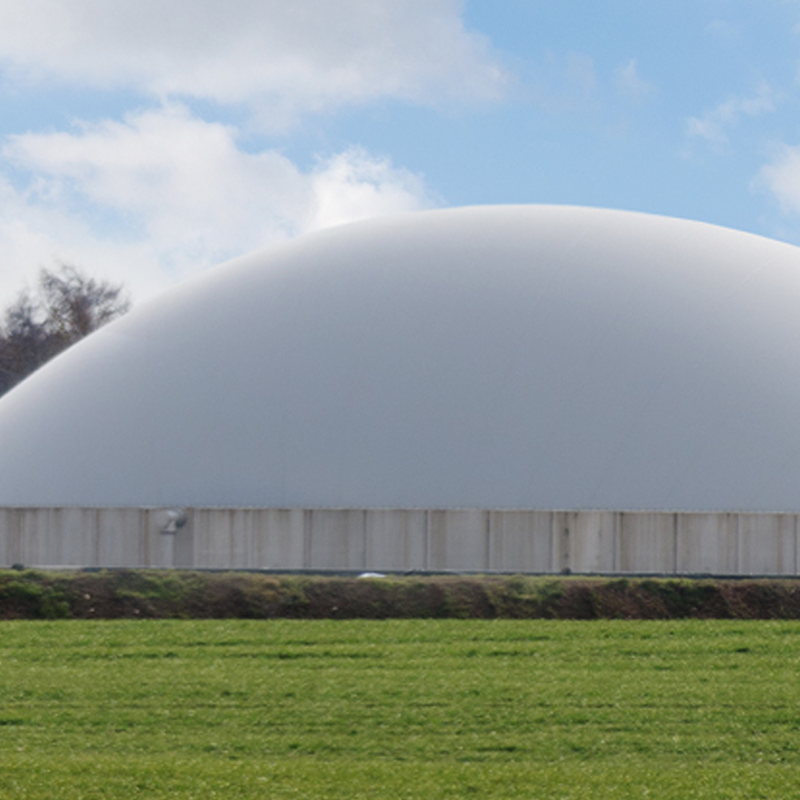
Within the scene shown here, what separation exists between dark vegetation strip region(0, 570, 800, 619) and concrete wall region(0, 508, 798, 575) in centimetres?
460

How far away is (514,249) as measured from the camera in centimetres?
2317

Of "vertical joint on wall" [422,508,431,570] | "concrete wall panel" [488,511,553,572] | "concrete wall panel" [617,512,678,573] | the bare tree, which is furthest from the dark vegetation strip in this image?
the bare tree

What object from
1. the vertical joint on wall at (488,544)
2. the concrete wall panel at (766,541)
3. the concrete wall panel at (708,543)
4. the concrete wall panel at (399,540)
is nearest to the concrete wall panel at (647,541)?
the concrete wall panel at (708,543)

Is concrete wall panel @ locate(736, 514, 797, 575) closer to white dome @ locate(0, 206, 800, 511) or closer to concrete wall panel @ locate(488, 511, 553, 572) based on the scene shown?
white dome @ locate(0, 206, 800, 511)

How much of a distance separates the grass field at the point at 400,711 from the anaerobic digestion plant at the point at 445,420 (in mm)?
6260

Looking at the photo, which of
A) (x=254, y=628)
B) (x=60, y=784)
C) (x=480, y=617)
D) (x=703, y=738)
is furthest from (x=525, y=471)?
(x=60, y=784)

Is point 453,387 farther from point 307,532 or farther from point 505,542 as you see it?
point 307,532

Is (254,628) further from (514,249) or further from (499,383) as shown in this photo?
(514,249)

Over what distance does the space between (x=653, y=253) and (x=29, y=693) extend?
17207mm

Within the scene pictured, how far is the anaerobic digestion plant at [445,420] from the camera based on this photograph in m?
18.5

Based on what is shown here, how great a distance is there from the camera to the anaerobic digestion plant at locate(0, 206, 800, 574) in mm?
18547

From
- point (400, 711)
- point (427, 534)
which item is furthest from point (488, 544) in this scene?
point (400, 711)

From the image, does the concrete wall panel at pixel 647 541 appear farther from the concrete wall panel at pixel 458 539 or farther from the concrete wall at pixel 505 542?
the concrete wall panel at pixel 458 539

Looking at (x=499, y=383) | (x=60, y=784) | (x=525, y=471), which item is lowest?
(x=60, y=784)
